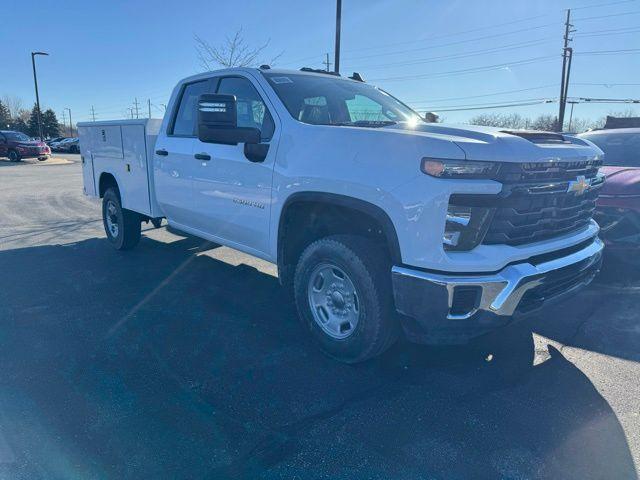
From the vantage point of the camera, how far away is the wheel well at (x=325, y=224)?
2920 millimetres

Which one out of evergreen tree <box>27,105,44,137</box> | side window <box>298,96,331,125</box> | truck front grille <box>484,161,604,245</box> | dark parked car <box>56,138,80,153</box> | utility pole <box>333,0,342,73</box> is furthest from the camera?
evergreen tree <box>27,105,44,137</box>

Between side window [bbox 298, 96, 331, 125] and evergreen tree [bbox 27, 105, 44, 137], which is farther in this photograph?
evergreen tree [bbox 27, 105, 44, 137]

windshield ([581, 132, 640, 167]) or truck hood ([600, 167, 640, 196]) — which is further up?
windshield ([581, 132, 640, 167])

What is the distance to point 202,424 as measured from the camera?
8.96 ft

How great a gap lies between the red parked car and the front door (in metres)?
26.6

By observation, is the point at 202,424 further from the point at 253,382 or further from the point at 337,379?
the point at 337,379

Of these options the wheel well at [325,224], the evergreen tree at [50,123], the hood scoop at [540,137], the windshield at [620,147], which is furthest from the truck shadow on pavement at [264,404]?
the evergreen tree at [50,123]

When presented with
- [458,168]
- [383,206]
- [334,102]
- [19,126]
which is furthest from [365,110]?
[19,126]

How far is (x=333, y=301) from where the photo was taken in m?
3.50

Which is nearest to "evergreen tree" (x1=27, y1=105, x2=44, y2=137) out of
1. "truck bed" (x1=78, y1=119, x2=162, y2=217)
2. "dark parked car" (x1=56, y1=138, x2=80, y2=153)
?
"dark parked car" (x1=56, y1=138, x2=80, y2=153)

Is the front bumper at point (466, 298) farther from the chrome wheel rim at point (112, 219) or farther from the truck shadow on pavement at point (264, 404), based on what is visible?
the chrome wheel rim at point (112, 219)

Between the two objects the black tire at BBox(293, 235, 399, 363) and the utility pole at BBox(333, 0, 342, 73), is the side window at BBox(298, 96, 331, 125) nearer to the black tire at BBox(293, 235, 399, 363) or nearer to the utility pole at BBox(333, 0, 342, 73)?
the black tire at BBox(293, 235, 399, 363)

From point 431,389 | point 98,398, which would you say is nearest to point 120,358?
point 98,398

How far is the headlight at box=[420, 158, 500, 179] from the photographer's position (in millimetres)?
2656
